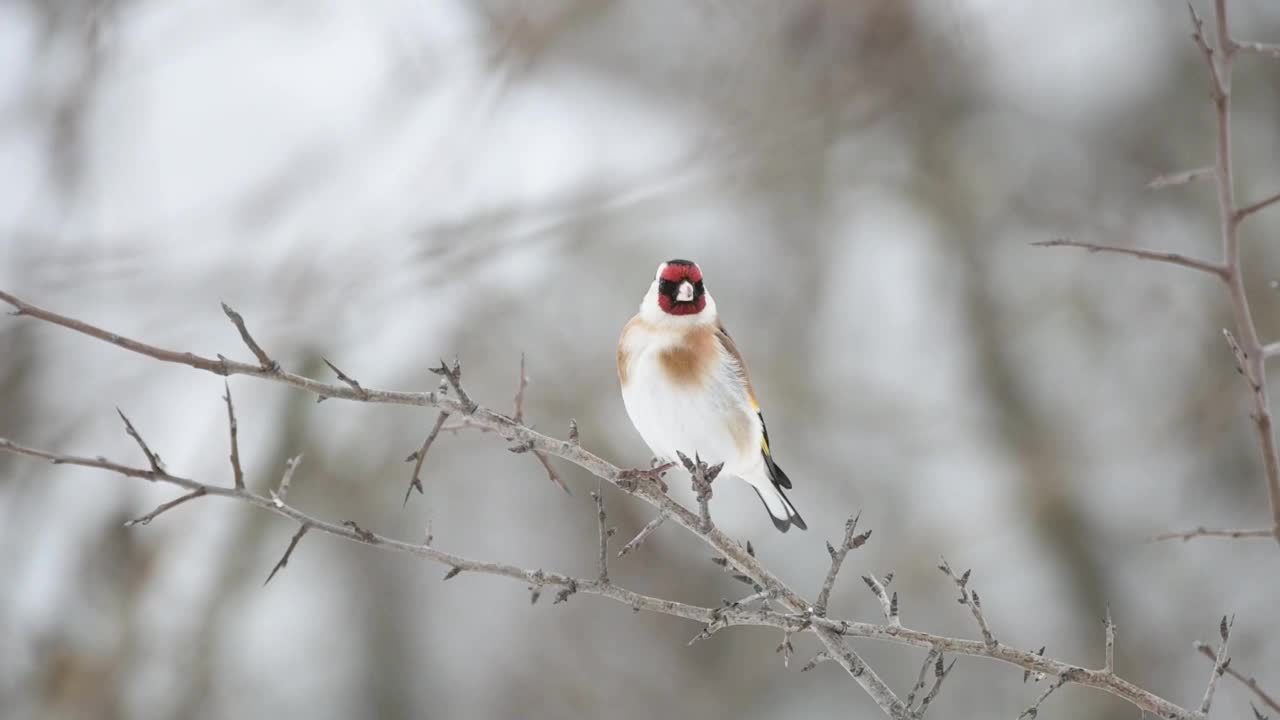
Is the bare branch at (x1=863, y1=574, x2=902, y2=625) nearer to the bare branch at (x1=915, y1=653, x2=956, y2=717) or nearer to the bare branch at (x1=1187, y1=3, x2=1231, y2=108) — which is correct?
the bare branch at (x1=915, y1=653, x2=956, y2=717)

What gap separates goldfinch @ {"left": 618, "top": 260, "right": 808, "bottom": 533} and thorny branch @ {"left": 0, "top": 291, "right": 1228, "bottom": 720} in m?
1.00

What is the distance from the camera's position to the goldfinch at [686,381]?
3.48m

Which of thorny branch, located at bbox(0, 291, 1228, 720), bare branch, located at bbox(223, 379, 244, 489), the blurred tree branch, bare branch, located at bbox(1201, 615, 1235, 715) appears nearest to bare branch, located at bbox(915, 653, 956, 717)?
thorny branch, located at bbox(0, 291, 1228, 720)

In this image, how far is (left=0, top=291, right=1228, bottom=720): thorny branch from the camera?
190 cm

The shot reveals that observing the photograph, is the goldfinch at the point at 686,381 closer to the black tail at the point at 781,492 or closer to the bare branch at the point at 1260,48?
the black tail at the point at 781,492

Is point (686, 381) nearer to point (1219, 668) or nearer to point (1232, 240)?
point (1219, 668)

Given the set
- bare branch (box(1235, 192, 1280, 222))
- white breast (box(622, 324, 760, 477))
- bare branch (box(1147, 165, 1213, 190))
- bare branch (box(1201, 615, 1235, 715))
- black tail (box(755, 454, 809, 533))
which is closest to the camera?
bare branch (box(1235, 192, 1280, 222))

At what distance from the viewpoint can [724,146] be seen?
754cm

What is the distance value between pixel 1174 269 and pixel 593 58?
5.75 m

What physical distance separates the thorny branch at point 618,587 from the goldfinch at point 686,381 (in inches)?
39.4

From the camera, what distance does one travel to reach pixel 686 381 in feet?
11.4

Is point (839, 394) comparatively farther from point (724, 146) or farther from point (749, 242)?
point (724, 146)

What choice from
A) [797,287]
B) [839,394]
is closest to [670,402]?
[839,394]

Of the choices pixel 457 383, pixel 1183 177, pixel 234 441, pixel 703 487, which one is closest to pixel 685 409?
pixel 703 487
